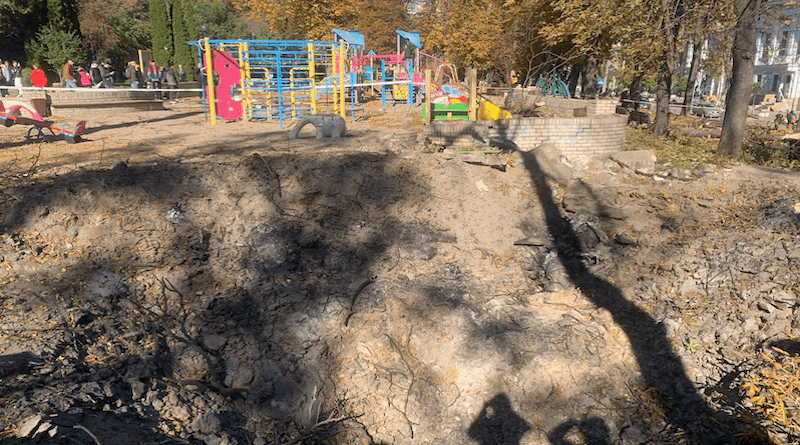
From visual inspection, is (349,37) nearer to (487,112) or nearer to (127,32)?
(487,112)

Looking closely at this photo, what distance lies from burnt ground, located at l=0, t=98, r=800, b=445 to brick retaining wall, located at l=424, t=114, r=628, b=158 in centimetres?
168

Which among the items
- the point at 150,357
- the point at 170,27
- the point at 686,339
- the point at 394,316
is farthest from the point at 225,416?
the point at 170,27

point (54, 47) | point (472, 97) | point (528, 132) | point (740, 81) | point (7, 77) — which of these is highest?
point (54, 47)

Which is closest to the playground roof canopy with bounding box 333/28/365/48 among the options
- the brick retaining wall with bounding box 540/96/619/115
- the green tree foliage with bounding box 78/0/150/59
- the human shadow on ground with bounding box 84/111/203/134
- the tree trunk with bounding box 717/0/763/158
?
the human shadow on ground with bounding box 84/111/203/134

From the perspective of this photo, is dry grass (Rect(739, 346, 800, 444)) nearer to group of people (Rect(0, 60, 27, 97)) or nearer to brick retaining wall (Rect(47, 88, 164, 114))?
brick retaining wall (Rect(47, 88, 164, 114))

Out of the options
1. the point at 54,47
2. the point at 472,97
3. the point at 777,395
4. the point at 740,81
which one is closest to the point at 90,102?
the point at 54,47

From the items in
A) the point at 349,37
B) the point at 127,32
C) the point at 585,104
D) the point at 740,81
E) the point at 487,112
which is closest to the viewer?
the point at 740,81

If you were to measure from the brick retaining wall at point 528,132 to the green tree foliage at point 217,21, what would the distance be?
33471 millimetres

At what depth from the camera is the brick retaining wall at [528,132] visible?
Result: 11148 millimetres

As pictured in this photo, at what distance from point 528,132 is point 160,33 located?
25.9m

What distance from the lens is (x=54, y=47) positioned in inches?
865

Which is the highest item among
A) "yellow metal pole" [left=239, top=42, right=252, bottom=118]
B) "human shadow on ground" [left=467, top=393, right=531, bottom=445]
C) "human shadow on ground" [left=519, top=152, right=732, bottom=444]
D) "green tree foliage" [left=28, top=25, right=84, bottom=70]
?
"green tree foliage" [left=28, top=25, right=84, bottom=70]

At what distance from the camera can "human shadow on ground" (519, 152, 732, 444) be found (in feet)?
16.8

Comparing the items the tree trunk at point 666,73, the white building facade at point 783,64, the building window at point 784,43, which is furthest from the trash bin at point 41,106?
the building window at point 784,43
